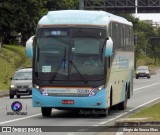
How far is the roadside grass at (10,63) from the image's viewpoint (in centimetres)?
5462

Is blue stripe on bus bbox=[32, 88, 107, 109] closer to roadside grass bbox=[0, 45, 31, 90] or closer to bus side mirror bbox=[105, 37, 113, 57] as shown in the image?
bus side mirror bbox=[105, 37, 113, 57]

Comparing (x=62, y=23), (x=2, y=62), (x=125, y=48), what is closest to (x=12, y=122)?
(x=62, y=23)

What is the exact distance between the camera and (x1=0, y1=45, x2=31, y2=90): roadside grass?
5462 centimetres

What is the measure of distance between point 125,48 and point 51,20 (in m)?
5.33

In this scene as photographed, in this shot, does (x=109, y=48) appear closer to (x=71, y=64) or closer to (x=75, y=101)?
(x=71, y=64)

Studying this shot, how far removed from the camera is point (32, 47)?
2269 centimetres

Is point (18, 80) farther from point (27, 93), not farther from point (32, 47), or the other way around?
point (32, 47)

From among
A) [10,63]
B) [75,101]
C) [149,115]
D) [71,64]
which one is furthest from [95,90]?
[10,63]

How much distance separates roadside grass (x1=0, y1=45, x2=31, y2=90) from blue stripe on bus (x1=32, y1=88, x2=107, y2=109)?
25.9 meters

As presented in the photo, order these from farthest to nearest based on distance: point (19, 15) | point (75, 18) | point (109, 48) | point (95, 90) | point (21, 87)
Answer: point (19, 15), point (21, 87), point (75, 18), point (95, 90), point (109, 48)

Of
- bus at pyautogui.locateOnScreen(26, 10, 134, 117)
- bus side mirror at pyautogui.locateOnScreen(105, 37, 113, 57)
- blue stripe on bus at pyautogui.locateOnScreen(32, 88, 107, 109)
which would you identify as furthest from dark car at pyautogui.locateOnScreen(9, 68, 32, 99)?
bus side mirror at pyautogui.locateOnScreen(105, 37, 113, 57)

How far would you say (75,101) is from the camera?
22562 mm

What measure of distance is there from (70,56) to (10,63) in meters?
42.7

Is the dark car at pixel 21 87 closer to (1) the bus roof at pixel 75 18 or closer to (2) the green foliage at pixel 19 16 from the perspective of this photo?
(1) the bus roof at pixel 75 18
